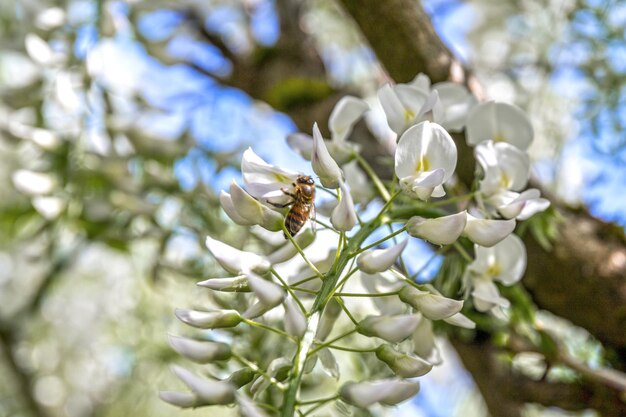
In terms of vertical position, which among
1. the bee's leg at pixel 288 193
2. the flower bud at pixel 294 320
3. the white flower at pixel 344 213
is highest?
the white flower at pixel 344 213

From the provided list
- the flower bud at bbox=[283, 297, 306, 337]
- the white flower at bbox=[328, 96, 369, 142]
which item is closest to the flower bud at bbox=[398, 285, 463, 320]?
the flower bud at bbox=[283, 297, 306, 337]

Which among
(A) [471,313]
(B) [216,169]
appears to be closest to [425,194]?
(A) [471,313]

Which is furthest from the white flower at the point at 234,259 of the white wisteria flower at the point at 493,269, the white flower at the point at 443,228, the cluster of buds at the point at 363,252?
the white wisteria flower at the point at 493,269

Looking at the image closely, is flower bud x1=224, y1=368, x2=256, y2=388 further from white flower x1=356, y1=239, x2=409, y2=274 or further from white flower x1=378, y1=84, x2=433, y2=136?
white flower x1=378, y1=84, x2=433, y2=136

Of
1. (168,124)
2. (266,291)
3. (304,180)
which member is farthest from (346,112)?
(168,124)

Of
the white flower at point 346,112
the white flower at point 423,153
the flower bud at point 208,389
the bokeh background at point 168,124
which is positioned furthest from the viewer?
the bokeh background at point 168,124

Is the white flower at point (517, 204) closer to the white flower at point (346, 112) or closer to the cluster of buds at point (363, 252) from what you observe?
the cluster of buds at point (363, 252)

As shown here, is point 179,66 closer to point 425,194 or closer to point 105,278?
point 425,194
